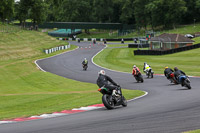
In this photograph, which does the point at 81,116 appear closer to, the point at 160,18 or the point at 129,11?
the point at 160,18

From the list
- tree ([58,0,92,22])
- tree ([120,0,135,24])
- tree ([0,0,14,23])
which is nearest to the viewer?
tree ([0,0,14,23])

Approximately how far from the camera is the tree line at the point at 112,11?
11788 cm

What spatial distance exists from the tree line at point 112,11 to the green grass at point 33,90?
40474mm

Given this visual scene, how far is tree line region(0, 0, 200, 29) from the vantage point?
4641 inches

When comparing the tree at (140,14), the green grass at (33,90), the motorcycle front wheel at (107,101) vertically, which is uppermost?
the tree at (140,14)

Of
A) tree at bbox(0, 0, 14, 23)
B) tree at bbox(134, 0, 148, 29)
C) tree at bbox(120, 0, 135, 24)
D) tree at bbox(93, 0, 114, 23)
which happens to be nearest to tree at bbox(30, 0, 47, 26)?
tree at bbox(0, 0, 14, 23)

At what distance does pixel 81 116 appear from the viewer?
14.2 metres

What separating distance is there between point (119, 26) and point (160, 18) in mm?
18379

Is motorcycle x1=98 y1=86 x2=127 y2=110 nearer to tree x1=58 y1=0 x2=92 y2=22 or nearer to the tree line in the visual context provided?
the tree line

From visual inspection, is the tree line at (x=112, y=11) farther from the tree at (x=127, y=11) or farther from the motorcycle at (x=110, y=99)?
the motorcycle at (x=110, y=99)

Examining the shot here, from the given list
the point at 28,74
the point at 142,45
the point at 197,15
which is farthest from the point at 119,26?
the point at 28,74

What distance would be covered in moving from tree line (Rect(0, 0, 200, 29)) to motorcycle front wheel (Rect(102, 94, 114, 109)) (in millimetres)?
92719

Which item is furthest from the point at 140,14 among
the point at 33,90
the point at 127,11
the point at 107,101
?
the point at 107,101

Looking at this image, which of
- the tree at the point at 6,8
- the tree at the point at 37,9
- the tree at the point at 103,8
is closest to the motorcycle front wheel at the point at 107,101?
the tree at the point at 6,8
